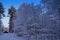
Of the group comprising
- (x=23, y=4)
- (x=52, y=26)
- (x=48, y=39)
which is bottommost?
(x=48, y=39)

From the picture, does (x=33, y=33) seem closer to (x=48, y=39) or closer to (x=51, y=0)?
(x=48, y=39)

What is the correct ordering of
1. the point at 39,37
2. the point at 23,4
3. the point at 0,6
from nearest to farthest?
the point at 39,37
the point at 23,4
the point at 0,6

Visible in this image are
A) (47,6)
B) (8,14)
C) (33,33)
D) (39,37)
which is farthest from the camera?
(8,14)

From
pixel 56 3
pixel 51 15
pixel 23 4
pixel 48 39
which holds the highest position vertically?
pixel 23 4

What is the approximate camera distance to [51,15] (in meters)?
13.9

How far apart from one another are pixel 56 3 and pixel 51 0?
1.80ft

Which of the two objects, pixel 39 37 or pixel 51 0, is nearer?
pixel 51 0

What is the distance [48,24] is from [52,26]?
64 cm

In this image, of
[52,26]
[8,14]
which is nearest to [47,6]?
[52,26]

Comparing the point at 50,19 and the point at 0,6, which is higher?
the point at 0,6

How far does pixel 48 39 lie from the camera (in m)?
15.0

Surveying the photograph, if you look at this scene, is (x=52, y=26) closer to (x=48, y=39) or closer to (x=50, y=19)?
(x=50, y=19)

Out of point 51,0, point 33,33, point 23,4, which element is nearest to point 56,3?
point 51,0

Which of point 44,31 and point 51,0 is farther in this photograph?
point 44,31
